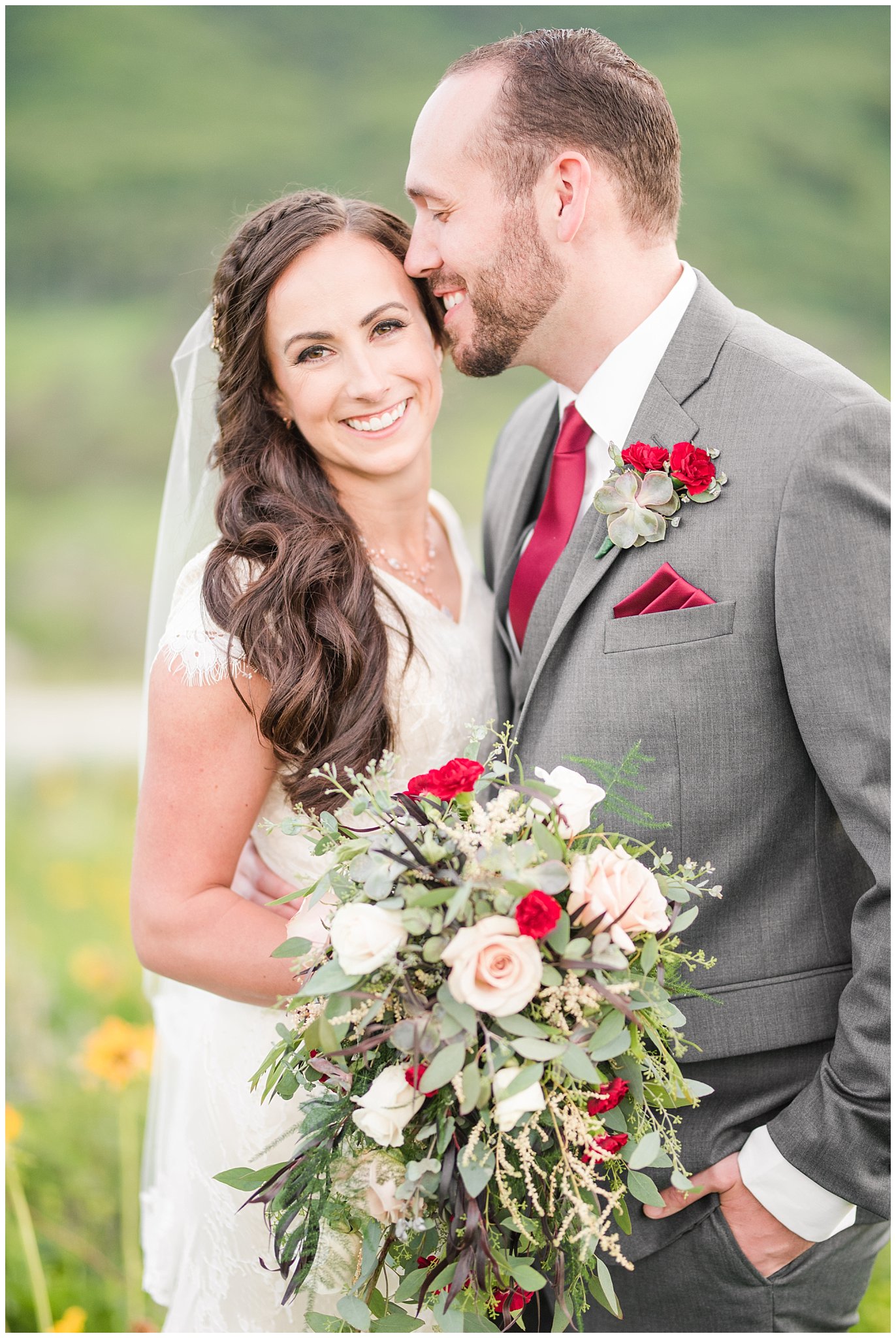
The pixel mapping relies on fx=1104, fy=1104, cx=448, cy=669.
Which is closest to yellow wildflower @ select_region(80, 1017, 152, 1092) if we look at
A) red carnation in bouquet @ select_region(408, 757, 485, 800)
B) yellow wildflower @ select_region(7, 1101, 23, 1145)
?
yellow wildflower @ select_region(7, 1101, 23, 1145)

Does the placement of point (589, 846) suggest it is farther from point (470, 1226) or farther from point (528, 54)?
point (528, 54)

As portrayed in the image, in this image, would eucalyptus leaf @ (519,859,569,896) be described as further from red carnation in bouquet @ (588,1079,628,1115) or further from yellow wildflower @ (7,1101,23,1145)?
yellow wildflower @ (7,1101,23,1145)

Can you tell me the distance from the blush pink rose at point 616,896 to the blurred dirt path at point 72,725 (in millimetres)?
5906

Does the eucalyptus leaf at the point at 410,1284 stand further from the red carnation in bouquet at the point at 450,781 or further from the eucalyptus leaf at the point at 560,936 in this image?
the red carnation in bouquet at the point at 450,781

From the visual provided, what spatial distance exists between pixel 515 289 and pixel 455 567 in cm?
77

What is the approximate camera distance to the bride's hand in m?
2.63

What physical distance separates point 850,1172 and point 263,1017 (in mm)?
1274

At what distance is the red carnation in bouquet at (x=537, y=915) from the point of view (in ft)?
5.05

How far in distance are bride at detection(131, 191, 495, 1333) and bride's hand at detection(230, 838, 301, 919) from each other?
0.03m

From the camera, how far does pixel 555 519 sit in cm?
266

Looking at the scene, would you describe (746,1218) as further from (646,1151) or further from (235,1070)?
(235,1070)

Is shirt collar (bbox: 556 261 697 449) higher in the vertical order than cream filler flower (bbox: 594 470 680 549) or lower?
higher

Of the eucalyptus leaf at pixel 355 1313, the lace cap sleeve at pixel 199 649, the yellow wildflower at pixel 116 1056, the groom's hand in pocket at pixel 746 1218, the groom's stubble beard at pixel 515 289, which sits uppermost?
the groom's stubble beard at pixel 515 289

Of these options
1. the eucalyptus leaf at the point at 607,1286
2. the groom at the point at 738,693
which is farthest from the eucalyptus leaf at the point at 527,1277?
the groom at the point at 738,693
